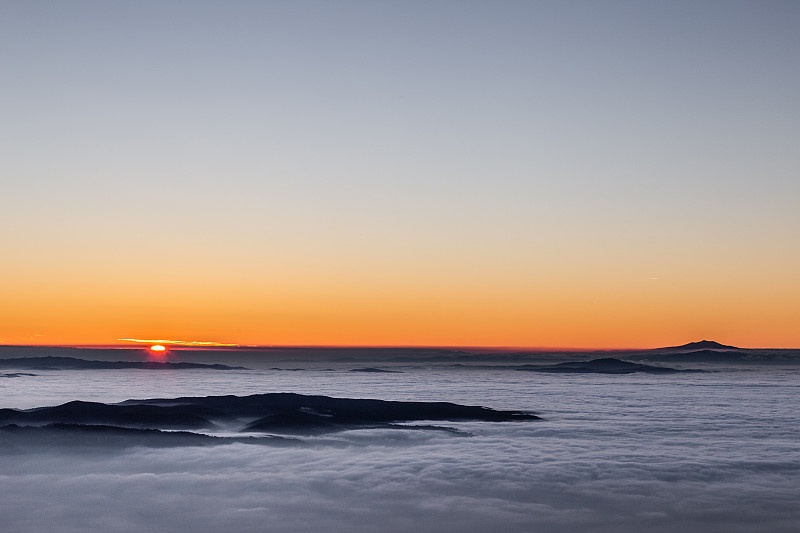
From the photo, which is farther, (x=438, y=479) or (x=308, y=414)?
(x=308, y=414)

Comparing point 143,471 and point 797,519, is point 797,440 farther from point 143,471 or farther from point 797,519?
point 143,471

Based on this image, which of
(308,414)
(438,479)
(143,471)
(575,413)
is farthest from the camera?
(575,413)

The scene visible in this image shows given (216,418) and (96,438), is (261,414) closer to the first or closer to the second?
(216,418)

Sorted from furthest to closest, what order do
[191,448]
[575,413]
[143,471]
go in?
[575,413] < [191,448] < [143,471]

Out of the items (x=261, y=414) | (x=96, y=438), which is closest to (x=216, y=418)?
(x=261, y=414)

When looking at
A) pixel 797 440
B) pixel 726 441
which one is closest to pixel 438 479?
pixel 726 441

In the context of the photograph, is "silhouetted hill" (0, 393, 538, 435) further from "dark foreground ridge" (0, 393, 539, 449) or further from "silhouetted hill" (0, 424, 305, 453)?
"silhouetted hill" (0, 424, 305, 453)

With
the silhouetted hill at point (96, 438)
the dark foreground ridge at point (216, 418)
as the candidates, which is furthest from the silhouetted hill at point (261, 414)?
the silhouetted hill at point (96, 438)
